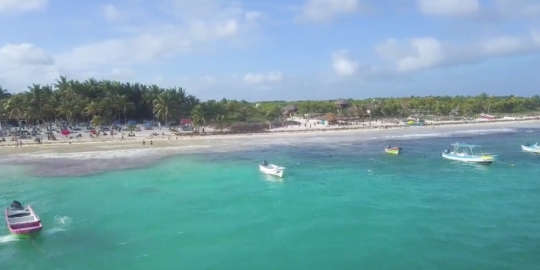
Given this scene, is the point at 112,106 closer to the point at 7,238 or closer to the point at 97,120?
the point at 97,120

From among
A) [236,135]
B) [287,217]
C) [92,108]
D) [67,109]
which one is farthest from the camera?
[236,135]

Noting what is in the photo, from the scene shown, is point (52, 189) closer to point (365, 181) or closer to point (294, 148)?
point (365, 181)

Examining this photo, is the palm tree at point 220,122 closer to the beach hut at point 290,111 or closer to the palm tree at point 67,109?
the palm tree at point 67,109

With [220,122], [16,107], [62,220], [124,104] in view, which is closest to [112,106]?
[124,104]

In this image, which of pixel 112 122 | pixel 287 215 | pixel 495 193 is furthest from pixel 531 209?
pixel 112 122

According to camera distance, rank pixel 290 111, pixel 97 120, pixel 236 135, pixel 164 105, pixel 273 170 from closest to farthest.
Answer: pixel 273 170 < pixel 97 120 < pixel 236 135 < pixel 164 105 < pixel 290 111

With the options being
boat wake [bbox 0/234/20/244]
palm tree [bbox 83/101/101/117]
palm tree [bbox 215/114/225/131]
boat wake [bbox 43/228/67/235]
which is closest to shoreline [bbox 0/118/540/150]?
palm tree [bbox 215/114/225/131]

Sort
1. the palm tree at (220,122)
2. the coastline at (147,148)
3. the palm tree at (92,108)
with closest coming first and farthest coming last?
the coastline at (147,148), the palm tree at (92,108), the palm tree at (220,122)

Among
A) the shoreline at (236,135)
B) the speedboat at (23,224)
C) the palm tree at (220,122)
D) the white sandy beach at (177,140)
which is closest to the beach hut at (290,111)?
the white sandy beach at (177,140)
